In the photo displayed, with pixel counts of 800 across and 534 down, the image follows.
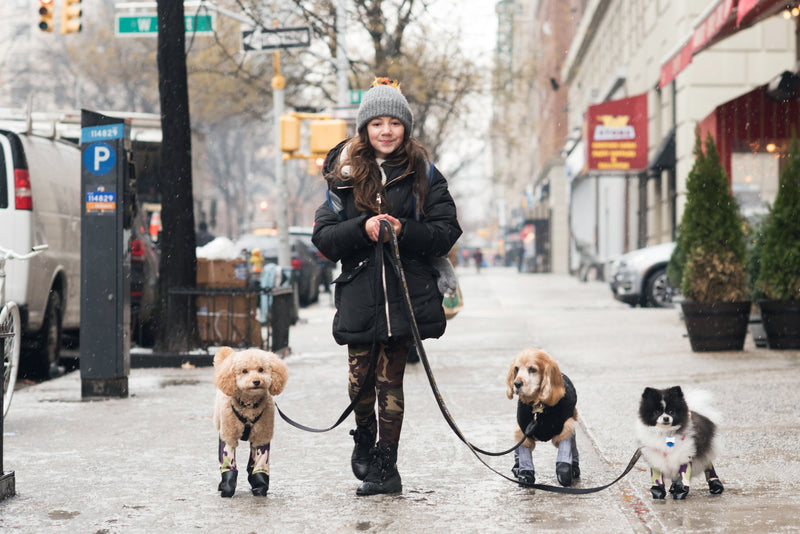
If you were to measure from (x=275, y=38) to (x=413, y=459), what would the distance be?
12.3 metres

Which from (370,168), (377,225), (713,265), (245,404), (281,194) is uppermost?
(281,194)

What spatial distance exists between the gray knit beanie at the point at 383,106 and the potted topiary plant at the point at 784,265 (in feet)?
22.3

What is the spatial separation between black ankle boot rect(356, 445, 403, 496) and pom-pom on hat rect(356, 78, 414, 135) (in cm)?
153

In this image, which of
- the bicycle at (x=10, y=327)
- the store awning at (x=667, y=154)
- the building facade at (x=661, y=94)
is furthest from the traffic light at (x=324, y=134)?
the bicycle at (x=10, y=327)

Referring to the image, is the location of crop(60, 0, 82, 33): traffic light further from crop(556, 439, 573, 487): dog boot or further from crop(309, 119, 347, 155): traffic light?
crop(556, 439, 573, 487): dog boot

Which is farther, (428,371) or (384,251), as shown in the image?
(384,251)

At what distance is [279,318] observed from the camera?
11.7 meters

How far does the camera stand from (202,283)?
38.2 ft

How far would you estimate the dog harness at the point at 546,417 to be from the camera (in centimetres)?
503

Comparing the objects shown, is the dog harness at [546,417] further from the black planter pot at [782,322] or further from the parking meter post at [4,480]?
the black planter pot at [782,322]

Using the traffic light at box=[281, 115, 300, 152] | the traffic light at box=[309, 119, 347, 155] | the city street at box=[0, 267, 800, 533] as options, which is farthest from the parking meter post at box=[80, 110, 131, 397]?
the traffic light at box=[281, 115, 300, 152]

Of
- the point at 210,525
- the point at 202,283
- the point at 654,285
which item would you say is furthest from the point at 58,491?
the point at 654,285

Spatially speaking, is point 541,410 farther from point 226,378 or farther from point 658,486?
point 226,378

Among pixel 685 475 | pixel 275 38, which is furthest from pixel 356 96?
pixel 685 475
